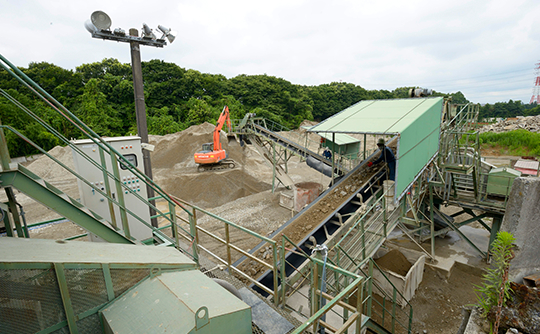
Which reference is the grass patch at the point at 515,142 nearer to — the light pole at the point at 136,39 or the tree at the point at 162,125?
the tree at the point at 162,125

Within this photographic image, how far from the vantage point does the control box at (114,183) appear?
18.9 feet

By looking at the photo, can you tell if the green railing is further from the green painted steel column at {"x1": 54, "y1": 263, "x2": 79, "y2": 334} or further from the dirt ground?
the dirt ground

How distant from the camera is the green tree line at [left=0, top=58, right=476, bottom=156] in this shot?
2677cm

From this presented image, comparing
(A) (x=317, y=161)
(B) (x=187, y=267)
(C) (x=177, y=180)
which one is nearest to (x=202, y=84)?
(C) (x=177, y=180)

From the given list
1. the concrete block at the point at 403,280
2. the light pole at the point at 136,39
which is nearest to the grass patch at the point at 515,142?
the concrete block at the point at 403,280

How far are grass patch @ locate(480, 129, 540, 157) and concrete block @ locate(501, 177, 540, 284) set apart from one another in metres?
33.1

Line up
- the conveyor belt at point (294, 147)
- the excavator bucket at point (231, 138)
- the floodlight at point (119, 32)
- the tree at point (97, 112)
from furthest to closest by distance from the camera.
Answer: the tree at point (97, 112), the excavator bucket at point (231, 138), the conveyor belt at point (294, 147), the floodlight at point (119, 32)

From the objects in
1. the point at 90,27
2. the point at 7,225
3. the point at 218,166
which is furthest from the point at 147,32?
the point at 218,166

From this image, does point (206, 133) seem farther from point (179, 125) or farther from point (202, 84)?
point (202, 84)

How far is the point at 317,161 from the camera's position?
48.7ft

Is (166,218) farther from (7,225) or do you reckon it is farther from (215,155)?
(215,155)

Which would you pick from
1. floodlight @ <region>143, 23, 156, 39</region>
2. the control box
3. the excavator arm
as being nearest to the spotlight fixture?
floodlight @ <region>143, 23, 156, 39</region>

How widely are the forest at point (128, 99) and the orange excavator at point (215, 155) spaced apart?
42.4 feet

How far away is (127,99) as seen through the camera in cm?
3191
